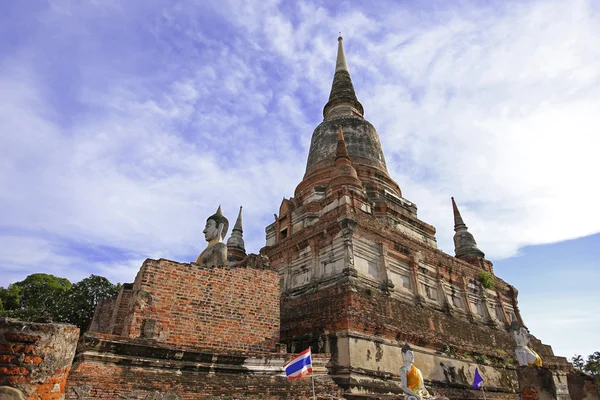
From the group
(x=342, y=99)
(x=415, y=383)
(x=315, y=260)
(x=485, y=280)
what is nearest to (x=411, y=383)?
(x=415, y=383)

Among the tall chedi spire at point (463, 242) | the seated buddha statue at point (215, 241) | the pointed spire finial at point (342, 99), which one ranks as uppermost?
the pointed spire finial at point (342, 99)

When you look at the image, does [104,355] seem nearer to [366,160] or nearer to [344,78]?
[366,160]

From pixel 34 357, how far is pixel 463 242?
80.6 ft

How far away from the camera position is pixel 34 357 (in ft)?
12.3

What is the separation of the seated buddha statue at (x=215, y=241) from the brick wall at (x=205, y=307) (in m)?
0.63

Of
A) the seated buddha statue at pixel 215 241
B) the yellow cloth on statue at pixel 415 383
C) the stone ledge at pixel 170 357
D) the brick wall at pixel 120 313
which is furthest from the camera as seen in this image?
the seated buddha statue at pixel 215 241

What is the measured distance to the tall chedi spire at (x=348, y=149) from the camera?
21.9m

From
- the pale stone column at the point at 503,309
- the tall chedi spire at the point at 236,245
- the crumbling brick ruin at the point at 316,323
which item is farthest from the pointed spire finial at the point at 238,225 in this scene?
the pale stone column at the point at 503,309

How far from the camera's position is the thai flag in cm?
877

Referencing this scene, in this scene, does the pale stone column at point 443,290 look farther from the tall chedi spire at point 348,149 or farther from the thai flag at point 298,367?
the thai flag at point 298,367

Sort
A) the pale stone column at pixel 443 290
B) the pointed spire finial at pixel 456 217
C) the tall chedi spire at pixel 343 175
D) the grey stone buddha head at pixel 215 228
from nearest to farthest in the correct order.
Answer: the grey stone buddha head at pixel 215 228, the pale stone column at pixel 443 290, the tall chedi spire at pixel 343 175, the pointed spire finial at pixel 456 217

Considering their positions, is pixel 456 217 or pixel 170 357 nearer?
pixel 170 357

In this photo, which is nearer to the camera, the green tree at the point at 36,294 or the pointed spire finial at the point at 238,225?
the pointed spire finial at the point at 238,225

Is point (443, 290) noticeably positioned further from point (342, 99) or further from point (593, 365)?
point (593, 365)
